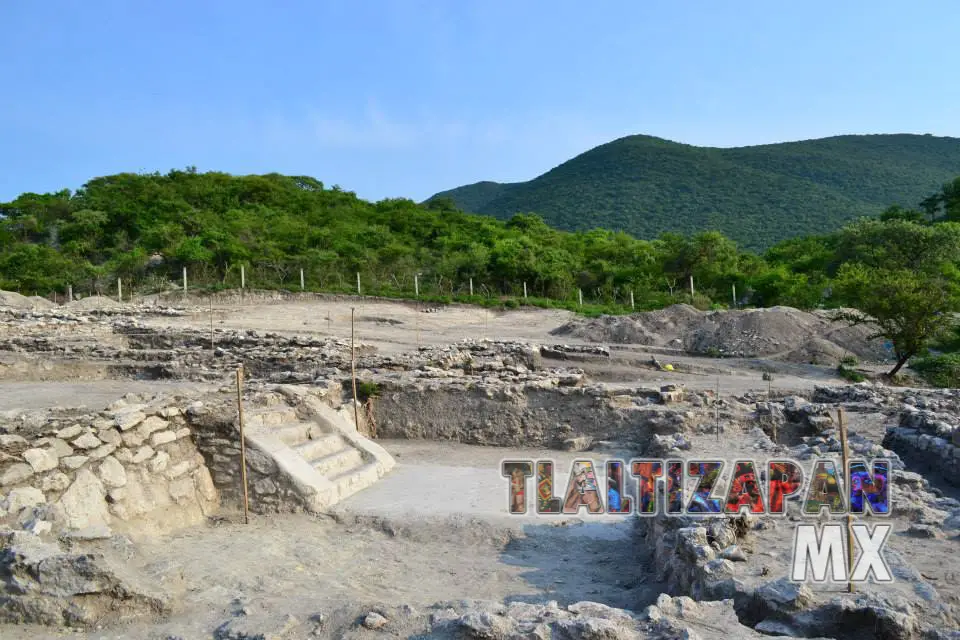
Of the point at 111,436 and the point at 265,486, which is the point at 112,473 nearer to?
the point at 111,436

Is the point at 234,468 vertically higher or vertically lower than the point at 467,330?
lower

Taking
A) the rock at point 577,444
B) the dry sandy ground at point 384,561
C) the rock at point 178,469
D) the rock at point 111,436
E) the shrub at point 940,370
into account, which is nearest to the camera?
the dry sandy ground at point 384,561

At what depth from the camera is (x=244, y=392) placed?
26.5ft

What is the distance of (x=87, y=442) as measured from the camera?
5738mm

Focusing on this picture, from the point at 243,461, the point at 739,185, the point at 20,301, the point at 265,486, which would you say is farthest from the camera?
the point at 739,185

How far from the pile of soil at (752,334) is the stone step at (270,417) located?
13.7 m

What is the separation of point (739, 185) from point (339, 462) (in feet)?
246

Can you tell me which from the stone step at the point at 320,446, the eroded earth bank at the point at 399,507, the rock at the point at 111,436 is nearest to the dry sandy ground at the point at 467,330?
the eroded earth bank at the point at 399,507

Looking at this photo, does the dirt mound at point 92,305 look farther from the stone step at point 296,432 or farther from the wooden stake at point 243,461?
the wooden stake at point 243,461

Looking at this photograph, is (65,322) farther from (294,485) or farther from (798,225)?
(798,225)

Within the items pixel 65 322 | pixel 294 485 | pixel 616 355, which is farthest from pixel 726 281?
pixel 294 485

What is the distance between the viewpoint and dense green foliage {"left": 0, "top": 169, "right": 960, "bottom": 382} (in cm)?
2850

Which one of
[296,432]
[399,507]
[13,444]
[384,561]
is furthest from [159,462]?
[384,561]

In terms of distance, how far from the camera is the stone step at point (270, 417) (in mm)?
7162
